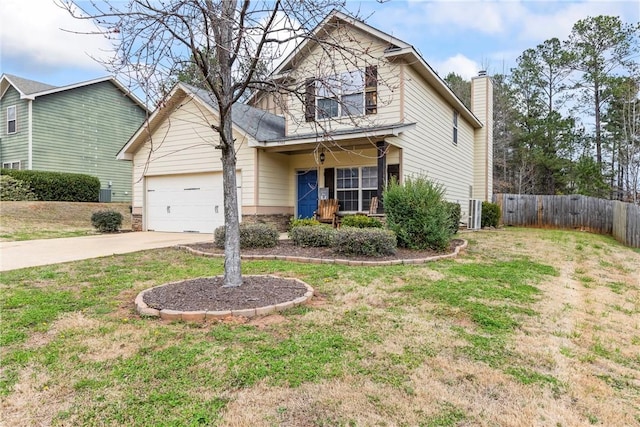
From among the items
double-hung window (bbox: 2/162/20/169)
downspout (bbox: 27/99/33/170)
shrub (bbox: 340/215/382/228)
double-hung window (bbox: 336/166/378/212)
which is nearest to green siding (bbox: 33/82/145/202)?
downspout (bbox: 27/99/33/170)

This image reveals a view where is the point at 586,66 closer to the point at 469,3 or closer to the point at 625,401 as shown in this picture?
the point at 469,3

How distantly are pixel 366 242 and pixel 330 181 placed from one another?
18.5ft

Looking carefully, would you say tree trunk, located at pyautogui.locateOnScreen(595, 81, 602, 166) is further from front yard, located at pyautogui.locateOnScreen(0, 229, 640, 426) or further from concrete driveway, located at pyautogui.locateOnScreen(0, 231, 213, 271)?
concrete driveway, located at pyautogui.locateOnScreen(0, 231, 213, 271)

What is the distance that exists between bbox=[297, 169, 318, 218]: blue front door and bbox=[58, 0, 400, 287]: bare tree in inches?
323

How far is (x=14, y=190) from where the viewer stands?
53.3ft

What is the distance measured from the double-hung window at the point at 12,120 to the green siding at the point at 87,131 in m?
1.42

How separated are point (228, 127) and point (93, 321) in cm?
268

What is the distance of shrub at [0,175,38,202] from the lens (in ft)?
52.6

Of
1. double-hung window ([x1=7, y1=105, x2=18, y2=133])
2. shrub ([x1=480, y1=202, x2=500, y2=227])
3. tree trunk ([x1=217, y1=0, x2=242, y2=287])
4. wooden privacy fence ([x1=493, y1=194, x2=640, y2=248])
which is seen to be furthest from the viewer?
double-hung window ([x1=7, y1=105, x2=18, y2=133])

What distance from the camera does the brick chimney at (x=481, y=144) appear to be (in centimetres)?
1816

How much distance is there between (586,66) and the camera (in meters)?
25.4

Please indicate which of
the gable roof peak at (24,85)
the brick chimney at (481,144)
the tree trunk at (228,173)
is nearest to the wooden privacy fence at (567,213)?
the brick chimney at (481,144)

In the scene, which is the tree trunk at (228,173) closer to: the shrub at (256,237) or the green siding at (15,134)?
the shrub at (256,237)

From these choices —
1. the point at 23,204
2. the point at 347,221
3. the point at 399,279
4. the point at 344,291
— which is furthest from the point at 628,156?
the point at 23,204
